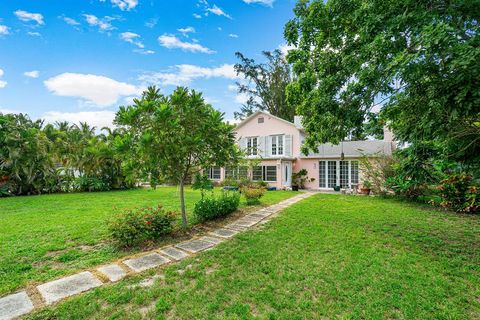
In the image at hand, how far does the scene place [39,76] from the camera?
1149 cm

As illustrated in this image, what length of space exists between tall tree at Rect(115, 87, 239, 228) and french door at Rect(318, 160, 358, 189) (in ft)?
47.2

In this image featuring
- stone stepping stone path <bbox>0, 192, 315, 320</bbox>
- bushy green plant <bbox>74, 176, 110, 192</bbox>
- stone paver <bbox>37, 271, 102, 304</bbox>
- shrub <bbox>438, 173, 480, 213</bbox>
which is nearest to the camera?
stone stepping stone path <bbox>0, 192, 315, 320</bbox>

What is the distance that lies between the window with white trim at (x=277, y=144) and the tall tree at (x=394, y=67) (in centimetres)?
1356

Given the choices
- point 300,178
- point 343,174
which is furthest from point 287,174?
point 343,174

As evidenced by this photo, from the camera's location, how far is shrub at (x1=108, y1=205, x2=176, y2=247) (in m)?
5.24

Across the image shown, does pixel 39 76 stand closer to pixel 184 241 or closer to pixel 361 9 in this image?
pixel 184 241

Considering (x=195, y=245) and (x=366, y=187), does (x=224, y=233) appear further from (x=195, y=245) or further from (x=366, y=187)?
(x=366, y=187)

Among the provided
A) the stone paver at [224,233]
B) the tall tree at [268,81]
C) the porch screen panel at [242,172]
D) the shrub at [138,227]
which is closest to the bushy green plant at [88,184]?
the porch screen panel at [242,172]

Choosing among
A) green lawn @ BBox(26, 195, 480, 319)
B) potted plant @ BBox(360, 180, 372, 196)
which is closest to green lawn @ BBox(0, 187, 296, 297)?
green lawn @ BBox(26, 195, 480, 319)

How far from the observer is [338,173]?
1869cm

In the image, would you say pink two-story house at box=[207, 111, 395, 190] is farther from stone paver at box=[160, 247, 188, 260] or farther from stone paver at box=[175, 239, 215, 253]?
stone paver at box=[160, 247, 188, 260]

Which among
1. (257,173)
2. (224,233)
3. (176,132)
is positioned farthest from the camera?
(257,173)

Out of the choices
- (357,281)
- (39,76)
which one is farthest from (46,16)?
(357,281)

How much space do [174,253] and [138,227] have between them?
120cm
